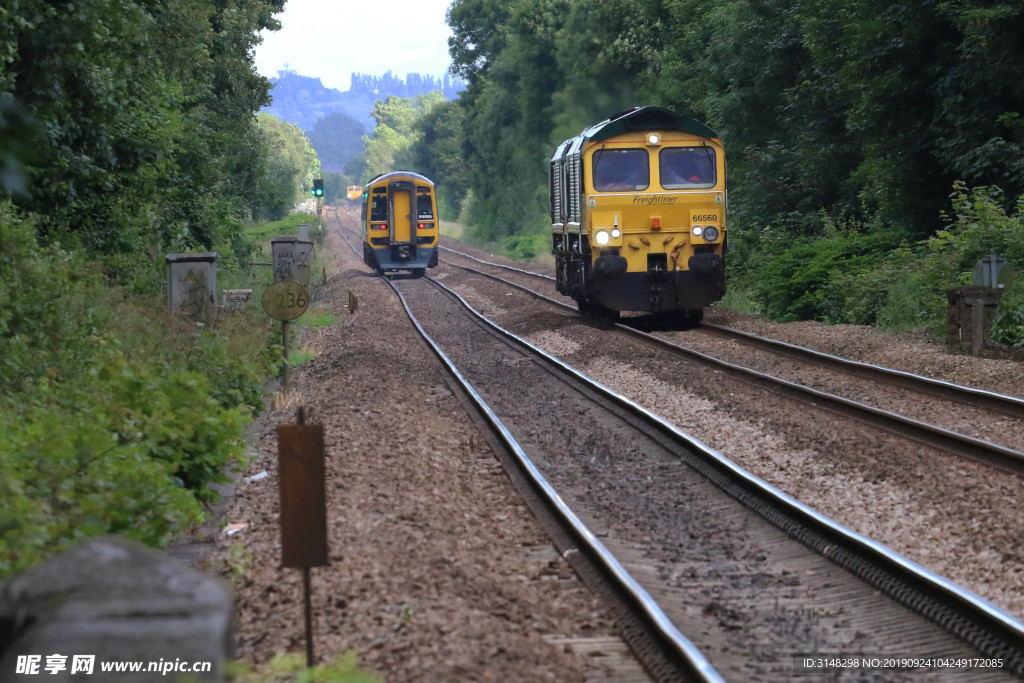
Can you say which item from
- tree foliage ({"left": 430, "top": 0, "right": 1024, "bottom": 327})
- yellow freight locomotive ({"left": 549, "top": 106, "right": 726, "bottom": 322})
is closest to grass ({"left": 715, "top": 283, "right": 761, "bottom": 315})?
tree foliage ({"left": 430, "top": 0, "right": 1024, "bottom": 327})

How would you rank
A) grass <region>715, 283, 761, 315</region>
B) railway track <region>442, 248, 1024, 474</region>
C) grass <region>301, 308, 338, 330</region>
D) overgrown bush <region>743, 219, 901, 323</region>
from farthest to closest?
grass <region>715, 283, 761, 315</region>
grass <region>301, 308, 338, 330</region>
overgrown bush <region>743, 219, 901, 323</region>
railway track <region>442, 248, 1024, 474</region>

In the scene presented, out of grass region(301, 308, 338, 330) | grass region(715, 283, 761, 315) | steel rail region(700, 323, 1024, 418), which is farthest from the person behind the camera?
grass region(715, 283, 761, 315)

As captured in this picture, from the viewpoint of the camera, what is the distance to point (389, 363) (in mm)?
15641

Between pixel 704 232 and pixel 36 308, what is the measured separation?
1080 cm

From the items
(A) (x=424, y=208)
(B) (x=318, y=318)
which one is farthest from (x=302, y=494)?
(A) (x=424, y=208)

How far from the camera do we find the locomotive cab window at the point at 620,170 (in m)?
17.9

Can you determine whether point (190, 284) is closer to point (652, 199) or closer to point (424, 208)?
point (652, 199)

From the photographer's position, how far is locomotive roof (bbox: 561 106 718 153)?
18.0 m

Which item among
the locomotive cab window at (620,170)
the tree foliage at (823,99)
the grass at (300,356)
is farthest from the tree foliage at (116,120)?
the tree foliage at (823,99)

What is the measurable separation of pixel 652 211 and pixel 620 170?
86 cm

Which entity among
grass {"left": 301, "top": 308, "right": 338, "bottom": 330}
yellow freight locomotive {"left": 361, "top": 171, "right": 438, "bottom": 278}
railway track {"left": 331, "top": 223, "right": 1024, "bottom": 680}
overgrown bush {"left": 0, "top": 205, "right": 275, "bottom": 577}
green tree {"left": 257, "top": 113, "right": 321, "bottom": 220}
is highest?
green tree {"left": 257, "top": 113, "right": 321, "bottom": 220}

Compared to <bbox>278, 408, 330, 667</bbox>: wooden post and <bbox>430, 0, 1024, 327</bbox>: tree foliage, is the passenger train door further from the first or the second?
<bbox>278, 408, 330, 667</bbox>: wooden post

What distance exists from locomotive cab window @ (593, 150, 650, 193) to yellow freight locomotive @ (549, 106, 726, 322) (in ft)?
0.05

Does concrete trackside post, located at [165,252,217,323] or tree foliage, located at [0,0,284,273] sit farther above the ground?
tree foliage, located at [0,0,284,273]
